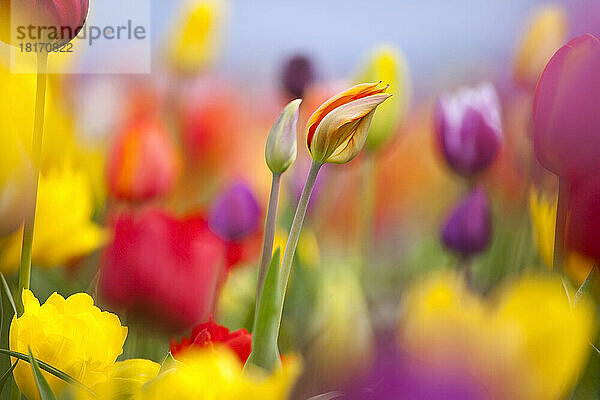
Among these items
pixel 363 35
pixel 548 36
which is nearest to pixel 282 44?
pixel 363 35

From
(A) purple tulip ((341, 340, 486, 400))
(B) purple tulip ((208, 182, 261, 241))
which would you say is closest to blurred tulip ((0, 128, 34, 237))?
(B) purple tulip ((208, 182, 261, 241))

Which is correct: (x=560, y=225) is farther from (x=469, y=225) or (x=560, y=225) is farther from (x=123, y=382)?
(x=123, y=382)

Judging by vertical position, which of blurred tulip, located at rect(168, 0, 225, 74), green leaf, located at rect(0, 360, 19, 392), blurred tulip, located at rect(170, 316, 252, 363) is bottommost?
green leaf, located at rect(0, 360, 19, 392)

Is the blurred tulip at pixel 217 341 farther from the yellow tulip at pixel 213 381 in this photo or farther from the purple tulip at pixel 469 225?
the purple tulip at pixel 469 225

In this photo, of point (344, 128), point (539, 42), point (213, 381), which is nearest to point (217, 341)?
point (213, 381)

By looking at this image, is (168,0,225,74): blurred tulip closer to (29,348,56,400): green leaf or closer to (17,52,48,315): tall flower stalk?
(17,52,48,315): tall flower stalk
